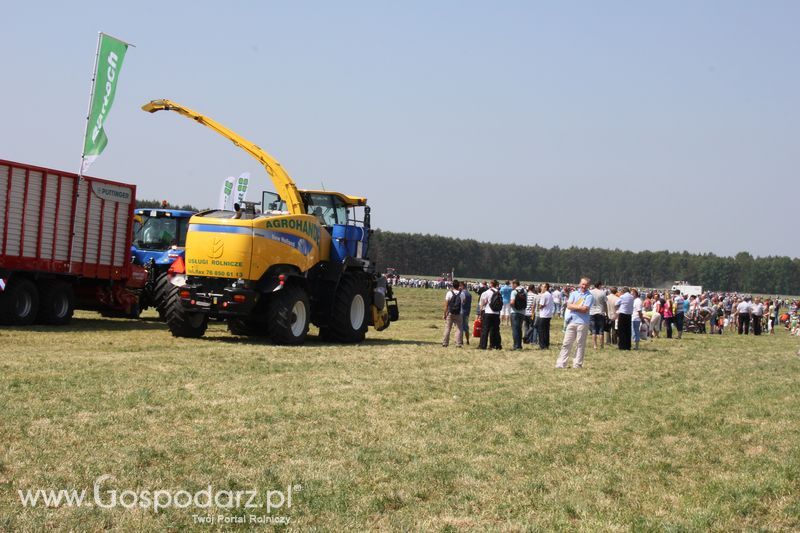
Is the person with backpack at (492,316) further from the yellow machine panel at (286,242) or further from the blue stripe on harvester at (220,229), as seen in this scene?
the blue stripe on harvester at (220,229)

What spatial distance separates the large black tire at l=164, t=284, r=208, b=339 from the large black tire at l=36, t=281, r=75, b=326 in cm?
325

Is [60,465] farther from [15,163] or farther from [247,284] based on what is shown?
[15,163]

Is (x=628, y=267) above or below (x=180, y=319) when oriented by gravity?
above

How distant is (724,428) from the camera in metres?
10.6

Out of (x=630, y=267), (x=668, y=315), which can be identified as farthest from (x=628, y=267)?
(x=668, y=315)

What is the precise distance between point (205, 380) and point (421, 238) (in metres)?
127

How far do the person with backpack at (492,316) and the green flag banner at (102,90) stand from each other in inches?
382

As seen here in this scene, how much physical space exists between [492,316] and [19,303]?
34.0 feet

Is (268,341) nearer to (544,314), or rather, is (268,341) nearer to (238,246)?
(238,246)

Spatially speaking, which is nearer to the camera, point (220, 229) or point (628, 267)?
point (220, 229)

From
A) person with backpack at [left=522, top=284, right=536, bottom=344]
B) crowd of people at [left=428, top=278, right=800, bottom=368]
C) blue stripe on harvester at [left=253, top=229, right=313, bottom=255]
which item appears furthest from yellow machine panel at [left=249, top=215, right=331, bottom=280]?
person with backpack at [left=522, top=284, right=536, bottom=344]

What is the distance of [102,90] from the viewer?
22.2 meters

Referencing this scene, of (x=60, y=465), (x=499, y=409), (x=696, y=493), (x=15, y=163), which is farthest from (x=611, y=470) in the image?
(x=15, y=163)

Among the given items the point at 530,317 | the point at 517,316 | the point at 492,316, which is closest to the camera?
the point at 492,316
